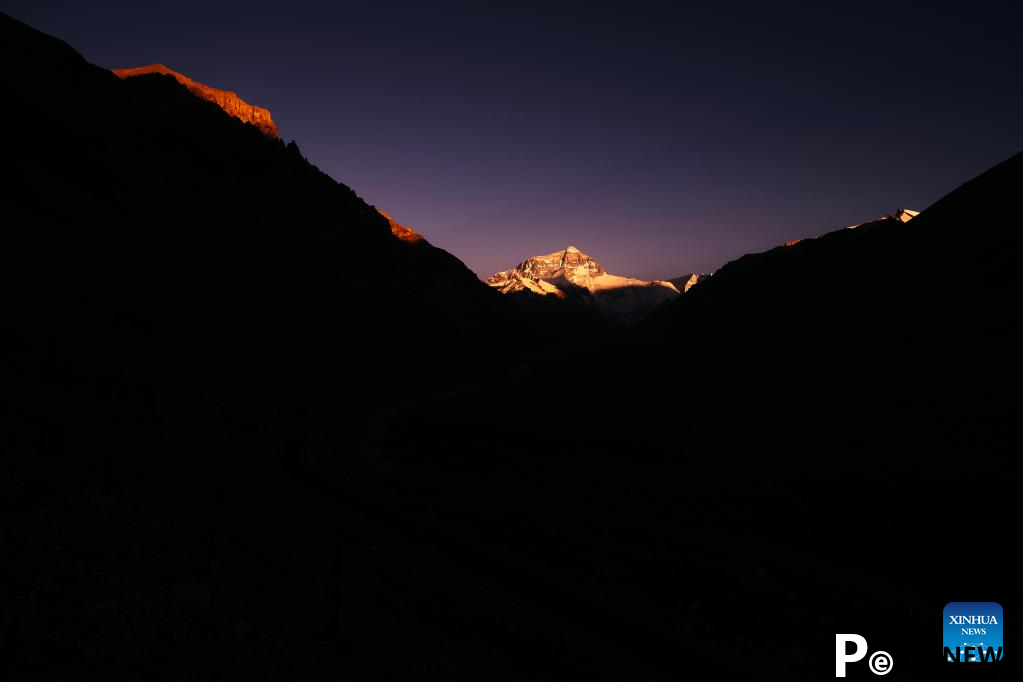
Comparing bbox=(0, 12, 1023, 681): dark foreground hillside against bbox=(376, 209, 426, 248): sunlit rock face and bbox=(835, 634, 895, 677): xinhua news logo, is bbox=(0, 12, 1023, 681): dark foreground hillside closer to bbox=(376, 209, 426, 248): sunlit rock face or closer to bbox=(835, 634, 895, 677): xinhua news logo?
bbox=(835, 634, 895, 677): xinhua news logo

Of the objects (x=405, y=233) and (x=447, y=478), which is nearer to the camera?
(x=447, y=478)

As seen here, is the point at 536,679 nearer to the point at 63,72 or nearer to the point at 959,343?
the point at 959,343

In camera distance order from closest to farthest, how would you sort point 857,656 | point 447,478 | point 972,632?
point 857,656 < point 972,632 < point 447,478

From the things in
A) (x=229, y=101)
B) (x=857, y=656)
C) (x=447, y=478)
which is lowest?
(x=857, y=656)

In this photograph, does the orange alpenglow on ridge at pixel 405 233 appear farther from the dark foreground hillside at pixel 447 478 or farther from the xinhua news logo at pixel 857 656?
the xinhua news logo at pixel 857 656

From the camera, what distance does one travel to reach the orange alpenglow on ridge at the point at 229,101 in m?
163

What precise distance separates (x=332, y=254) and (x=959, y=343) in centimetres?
10544

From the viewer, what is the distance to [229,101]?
554 ft

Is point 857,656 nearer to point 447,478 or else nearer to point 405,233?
point 447,478

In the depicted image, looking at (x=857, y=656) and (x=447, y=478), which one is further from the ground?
(x=447, y=478)

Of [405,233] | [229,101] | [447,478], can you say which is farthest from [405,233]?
[447,478]

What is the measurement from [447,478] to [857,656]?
20.5 meters

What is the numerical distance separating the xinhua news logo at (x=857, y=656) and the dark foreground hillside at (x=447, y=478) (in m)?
0.44

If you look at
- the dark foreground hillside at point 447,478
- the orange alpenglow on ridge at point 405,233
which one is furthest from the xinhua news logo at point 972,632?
the orange alpenglow on ridge at point 405,233
